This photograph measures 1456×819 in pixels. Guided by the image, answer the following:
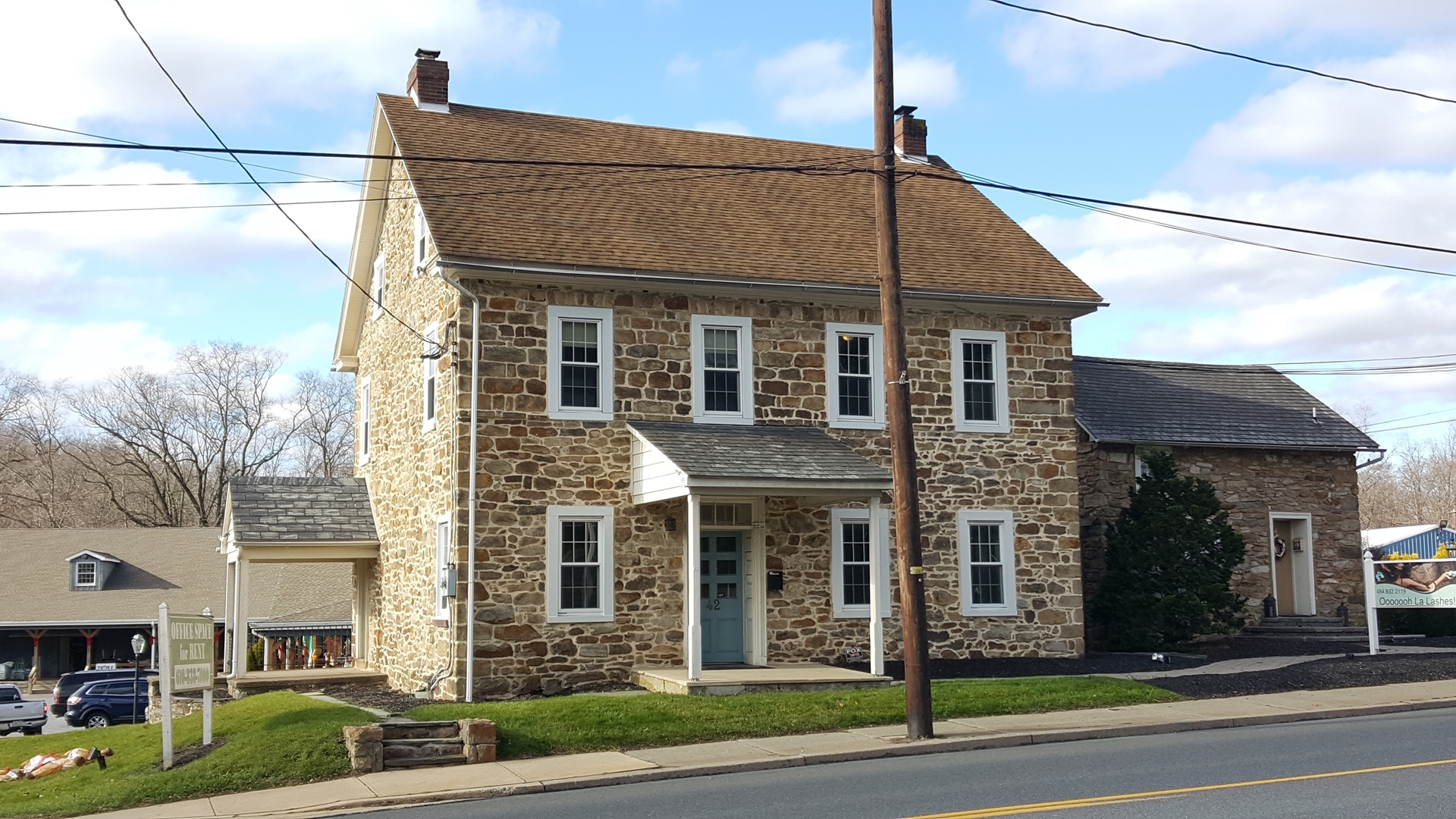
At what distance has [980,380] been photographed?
2212cm

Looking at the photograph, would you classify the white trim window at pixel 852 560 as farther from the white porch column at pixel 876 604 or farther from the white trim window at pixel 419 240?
the white trim window at pixel 419 240

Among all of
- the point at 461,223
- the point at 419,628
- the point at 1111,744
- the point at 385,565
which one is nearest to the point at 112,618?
the point at 385,565

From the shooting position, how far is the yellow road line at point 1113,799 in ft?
32.5

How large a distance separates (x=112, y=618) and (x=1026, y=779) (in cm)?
3496

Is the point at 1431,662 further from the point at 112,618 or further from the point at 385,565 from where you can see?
the point at 112,618

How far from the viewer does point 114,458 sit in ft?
194

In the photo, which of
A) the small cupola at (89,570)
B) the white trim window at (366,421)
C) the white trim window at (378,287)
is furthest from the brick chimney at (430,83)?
the small cupola at (89,570)

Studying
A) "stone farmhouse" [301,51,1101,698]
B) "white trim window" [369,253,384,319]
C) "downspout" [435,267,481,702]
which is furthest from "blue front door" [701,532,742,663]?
"white trim window" [369,253,384,319]

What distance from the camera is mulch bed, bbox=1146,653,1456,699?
1789cm

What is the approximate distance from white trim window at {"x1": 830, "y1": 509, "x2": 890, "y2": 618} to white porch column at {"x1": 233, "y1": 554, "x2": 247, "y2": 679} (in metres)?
9.27

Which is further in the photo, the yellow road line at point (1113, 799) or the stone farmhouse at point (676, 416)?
the stone farmhouse at point (676, 416)

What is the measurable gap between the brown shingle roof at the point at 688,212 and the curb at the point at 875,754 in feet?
28.0

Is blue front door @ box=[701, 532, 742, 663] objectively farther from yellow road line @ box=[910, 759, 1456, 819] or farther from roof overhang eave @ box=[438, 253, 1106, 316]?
yellow road line @ box=[910, 759, 1456, 819]

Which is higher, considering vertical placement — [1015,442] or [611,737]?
[1015,442]
